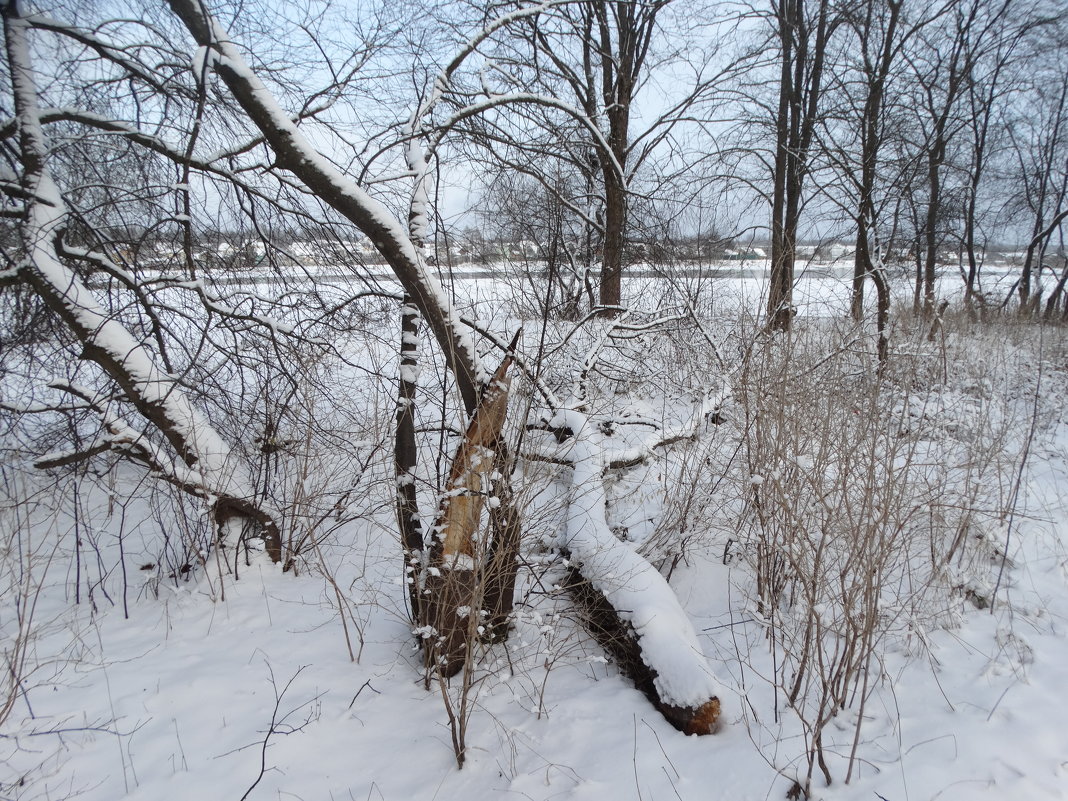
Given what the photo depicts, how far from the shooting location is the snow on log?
2236mm

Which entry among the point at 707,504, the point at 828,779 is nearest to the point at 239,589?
the point at 707,504

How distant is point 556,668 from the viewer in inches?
107

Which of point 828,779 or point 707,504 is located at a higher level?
point 707,504

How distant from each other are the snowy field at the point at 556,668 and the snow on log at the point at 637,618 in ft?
0.36

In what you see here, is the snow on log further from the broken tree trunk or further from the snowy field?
the broken tree trunk

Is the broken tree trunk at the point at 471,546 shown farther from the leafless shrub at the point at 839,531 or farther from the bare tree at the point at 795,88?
the bare tree at the point at 795,88

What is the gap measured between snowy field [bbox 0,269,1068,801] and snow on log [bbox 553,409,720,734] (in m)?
0.11

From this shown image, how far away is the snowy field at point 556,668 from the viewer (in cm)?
200

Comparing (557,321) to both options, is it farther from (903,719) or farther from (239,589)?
(903,719)

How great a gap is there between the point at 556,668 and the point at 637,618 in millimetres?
560

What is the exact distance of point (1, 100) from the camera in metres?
3.16

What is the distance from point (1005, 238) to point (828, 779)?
18.0 metres

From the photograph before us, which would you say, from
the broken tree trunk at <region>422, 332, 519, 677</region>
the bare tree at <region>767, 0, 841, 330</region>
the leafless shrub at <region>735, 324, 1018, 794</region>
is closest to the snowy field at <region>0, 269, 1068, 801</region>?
the leafless shrub at <region>735, 324, 1018, 794</region>

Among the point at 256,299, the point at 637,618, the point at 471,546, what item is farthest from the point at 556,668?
the point at 256,299
